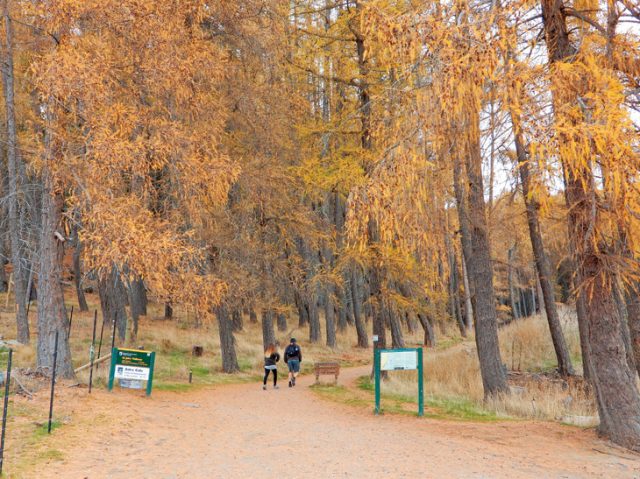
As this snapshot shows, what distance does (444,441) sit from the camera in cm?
830

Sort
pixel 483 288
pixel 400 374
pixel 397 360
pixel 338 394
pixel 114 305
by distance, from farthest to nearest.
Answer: pixel 114 305, pixel 400 374, pixel 338 394, pixel 483 288, pixel 397 360

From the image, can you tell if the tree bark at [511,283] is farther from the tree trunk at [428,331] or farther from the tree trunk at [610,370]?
the tree trunk at [610,370]

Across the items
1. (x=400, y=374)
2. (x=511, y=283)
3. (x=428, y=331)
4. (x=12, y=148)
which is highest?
(x=12, y=148)

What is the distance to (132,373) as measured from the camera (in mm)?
11844

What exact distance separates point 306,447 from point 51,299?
6.69 metres

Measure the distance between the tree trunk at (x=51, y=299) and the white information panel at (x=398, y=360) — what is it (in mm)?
6675

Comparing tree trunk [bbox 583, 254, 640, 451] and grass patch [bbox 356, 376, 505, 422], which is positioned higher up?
tree trunk [bbox 583, 254, 640, 451]

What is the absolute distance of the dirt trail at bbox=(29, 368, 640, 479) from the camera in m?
6.56

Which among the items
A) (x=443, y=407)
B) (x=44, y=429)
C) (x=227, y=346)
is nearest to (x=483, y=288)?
(x=443, y=407)

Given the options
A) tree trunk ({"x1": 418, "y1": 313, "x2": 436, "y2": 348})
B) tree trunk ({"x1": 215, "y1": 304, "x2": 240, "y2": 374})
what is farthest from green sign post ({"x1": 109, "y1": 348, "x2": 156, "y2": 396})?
tree trunk ({"x1": 418, "y1": 313, "x2": 436, "y2": 348})

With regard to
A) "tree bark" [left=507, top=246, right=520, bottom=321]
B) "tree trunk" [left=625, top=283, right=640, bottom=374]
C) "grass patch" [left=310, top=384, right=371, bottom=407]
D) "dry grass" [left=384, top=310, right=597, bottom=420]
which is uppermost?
"tree bark" [left=507, top=246, right=520, bottom=321]

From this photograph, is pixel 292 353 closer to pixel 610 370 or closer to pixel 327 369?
pixel 327 369

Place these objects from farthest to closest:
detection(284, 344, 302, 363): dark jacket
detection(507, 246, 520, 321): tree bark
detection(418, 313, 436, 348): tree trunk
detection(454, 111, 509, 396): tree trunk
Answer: detection(418, 313, 436, 348): tree trunk, detection(507, 246, 520, 321): tree bark, detection(284, 344, 302, 363): dark jacket, detection(454, 111, 509, 396): tree trunk

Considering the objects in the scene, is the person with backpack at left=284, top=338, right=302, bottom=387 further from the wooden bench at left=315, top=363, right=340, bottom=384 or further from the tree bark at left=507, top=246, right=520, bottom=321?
the tree bark at left=507, top=246, right=520, bottom=321
